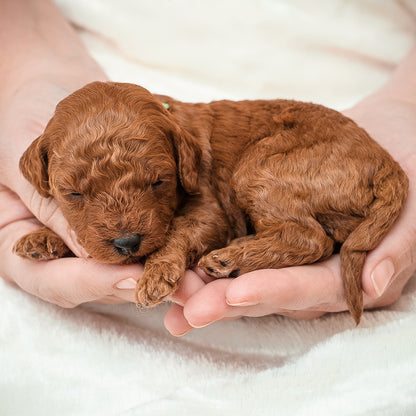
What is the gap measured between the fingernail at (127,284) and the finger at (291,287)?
526 millimetres

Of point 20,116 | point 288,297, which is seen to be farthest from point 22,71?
point 288,297

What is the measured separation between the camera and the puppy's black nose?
8.43ft

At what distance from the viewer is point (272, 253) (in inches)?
111

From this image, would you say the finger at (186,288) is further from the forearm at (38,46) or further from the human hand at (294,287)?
the forearm at (38,46)

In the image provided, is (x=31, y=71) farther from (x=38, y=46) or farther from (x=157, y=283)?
(x=157, y=283)

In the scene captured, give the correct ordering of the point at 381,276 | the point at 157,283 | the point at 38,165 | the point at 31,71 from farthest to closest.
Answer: the point at 31,71, the point at 38,165, the point at 381,276, the point at 157,283

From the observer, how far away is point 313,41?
4.92 m

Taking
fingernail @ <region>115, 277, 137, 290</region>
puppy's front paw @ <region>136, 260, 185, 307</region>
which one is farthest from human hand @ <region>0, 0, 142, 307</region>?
puppy's front paw @ <region>136, 260, 185, 307</region>

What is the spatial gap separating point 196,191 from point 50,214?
0.92 metres

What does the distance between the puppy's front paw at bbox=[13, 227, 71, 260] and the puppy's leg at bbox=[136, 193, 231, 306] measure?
706 mm

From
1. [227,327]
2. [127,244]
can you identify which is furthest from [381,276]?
[127,244]

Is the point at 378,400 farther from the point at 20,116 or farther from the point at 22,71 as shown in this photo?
the point at 22,71

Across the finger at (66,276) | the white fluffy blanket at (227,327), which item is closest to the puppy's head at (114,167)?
the finger at (66,276)

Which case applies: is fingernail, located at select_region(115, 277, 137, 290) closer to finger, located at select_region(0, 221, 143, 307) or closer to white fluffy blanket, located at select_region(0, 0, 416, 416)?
finger, located at select_region(0, 221, 143, 307)
